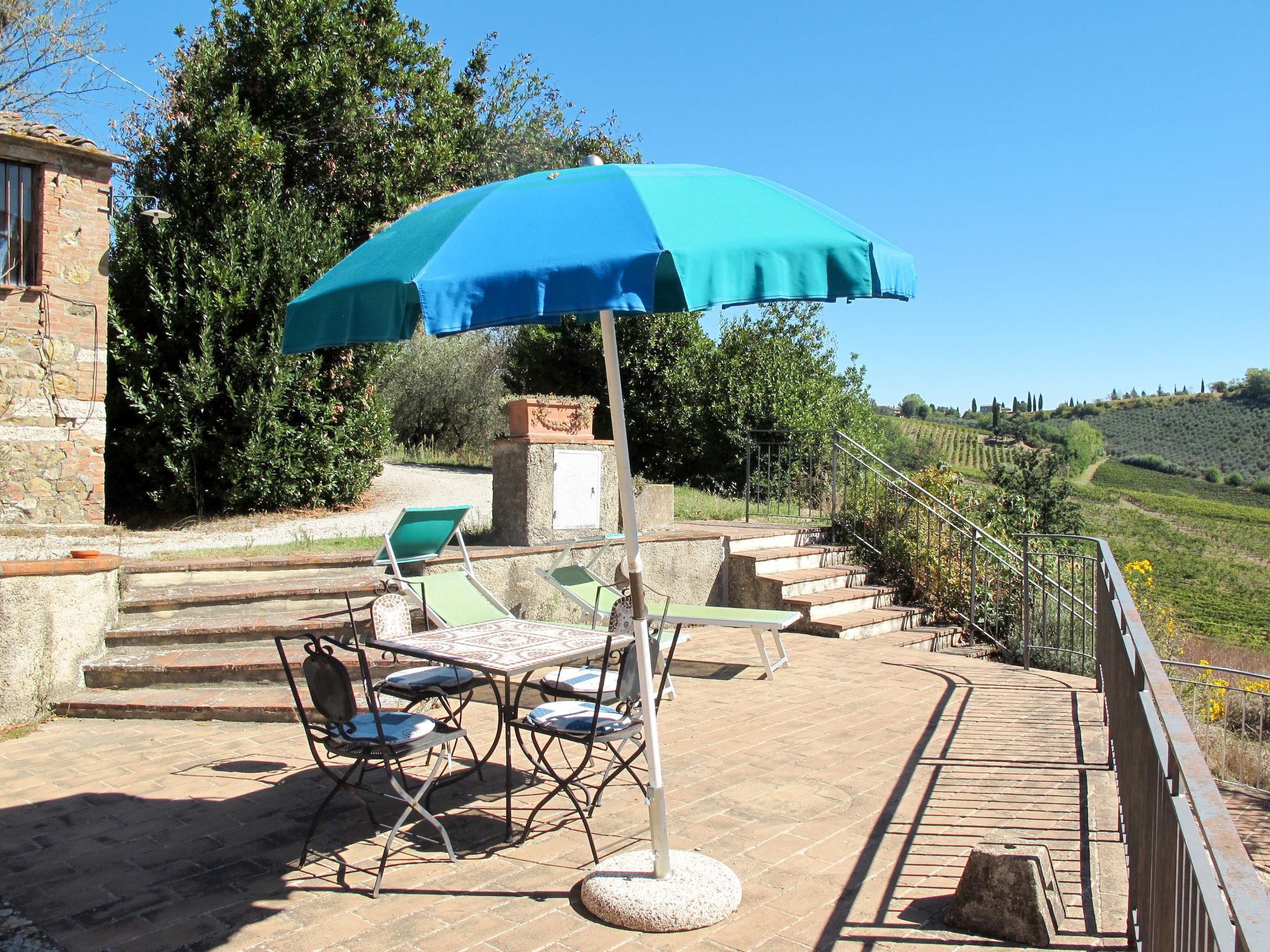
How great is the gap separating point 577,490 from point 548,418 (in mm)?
737

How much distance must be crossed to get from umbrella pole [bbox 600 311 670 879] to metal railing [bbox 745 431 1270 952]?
1466mm

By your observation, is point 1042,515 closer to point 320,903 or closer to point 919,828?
point 919,828

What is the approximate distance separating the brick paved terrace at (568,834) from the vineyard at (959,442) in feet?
191

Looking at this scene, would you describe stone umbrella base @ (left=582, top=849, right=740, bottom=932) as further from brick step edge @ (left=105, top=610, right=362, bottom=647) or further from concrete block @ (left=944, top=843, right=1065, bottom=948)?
brick step edge @ (left=105, top=610, right=362, bottom=647)

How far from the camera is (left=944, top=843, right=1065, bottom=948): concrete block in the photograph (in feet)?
9.53

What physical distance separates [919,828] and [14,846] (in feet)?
12.0

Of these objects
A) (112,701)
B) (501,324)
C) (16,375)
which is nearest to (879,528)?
(112,701)

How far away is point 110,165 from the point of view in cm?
1045

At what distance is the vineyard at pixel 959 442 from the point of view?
65688 mm

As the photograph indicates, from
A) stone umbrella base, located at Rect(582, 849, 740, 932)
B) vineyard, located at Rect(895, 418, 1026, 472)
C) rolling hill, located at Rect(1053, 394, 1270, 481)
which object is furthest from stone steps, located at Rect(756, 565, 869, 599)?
rolling hill, located at Rect(1053, 394, 1270, 481)

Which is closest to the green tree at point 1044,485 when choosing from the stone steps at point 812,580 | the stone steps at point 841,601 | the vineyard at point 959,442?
the stone steps at point 812,580

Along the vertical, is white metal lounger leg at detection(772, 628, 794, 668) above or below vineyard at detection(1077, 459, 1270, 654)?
above

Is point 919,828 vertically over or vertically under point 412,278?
under

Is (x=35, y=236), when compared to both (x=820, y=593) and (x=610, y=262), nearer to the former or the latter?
(x=820, y=593)
